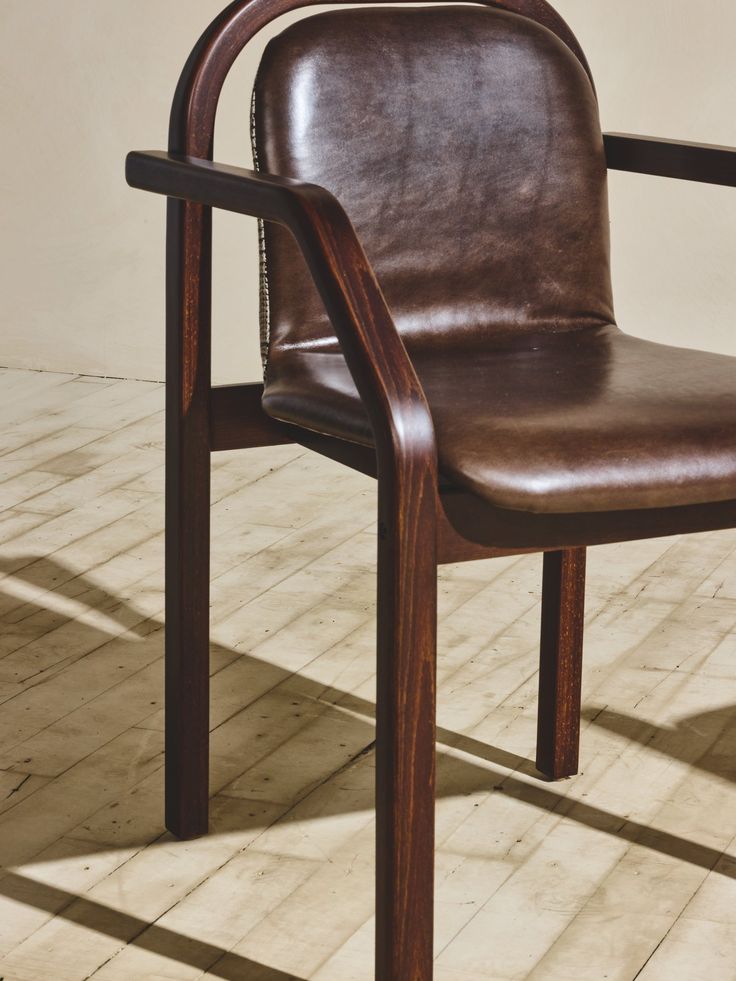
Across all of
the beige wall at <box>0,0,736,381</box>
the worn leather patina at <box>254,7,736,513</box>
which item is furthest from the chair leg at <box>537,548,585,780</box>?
the beige wall at <box>0,0,736,381</box>

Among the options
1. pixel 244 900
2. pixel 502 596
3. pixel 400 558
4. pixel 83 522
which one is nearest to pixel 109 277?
pixel 83 522

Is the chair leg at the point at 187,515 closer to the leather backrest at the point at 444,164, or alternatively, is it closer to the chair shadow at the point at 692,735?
the leather backrest at the point at 444,164

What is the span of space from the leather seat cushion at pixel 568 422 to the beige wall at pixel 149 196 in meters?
1.70

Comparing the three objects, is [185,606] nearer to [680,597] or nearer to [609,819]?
[609,819]

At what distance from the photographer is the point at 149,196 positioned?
10.9 feet

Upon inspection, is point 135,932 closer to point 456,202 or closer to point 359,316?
point 359,316

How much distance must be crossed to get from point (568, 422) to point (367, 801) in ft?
1.89

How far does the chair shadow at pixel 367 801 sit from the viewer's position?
1227mm

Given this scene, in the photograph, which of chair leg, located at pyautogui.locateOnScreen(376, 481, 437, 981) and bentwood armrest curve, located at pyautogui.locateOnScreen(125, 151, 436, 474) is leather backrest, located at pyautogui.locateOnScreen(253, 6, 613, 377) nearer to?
bentwood armrest curve, located at pyautogui.locateOnScreen(125, 151, 436, 474)

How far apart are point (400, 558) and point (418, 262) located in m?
0.50

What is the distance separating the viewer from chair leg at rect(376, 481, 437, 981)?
974 mm

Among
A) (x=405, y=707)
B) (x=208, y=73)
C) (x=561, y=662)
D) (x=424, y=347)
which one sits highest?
(x=208, y=73)

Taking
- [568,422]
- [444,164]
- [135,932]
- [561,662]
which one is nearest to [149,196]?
[444,164]

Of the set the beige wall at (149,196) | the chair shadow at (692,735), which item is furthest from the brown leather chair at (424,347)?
the beige wall at (149,196)
